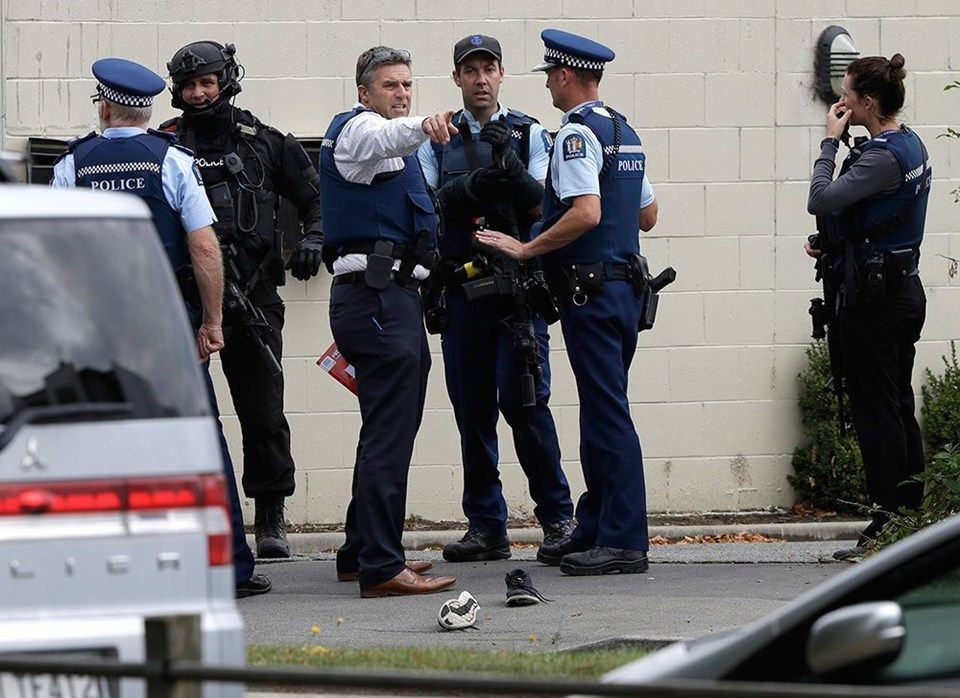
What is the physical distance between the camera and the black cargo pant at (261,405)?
331 inches

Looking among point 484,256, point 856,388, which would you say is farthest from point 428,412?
point 856,388

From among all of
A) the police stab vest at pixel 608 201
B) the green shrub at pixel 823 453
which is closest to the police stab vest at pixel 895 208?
the police stab vest at pixel 608 201

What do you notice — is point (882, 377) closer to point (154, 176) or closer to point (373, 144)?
point (373, 144)

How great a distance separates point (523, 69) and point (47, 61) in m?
2.61

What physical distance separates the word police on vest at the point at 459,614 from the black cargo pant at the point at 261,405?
7.26 ft

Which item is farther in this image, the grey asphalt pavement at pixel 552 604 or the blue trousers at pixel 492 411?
the blue trousers at pixel 492 411

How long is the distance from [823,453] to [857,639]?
7.05 meters

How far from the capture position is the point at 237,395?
8594 mm

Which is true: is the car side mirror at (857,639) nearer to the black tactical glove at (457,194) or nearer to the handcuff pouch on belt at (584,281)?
the handcuff pouch on belt at (584,281)

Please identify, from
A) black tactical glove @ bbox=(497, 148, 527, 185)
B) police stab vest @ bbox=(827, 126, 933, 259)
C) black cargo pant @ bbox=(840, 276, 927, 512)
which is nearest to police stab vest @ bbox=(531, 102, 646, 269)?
black tactical glove @ bbox=(497, 148, 527, 185)

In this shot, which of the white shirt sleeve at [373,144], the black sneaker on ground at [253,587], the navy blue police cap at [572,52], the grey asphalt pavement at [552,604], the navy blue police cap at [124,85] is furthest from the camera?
the navy blue police cap at [572,52]

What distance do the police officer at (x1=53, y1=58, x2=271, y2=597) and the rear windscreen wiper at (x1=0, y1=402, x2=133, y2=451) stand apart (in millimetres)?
3369

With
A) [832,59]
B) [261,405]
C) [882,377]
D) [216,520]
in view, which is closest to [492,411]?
[261,405]

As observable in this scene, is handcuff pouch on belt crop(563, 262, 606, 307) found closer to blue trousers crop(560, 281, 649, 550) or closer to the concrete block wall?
blue trousers crop(560, 281, 649, 550)
